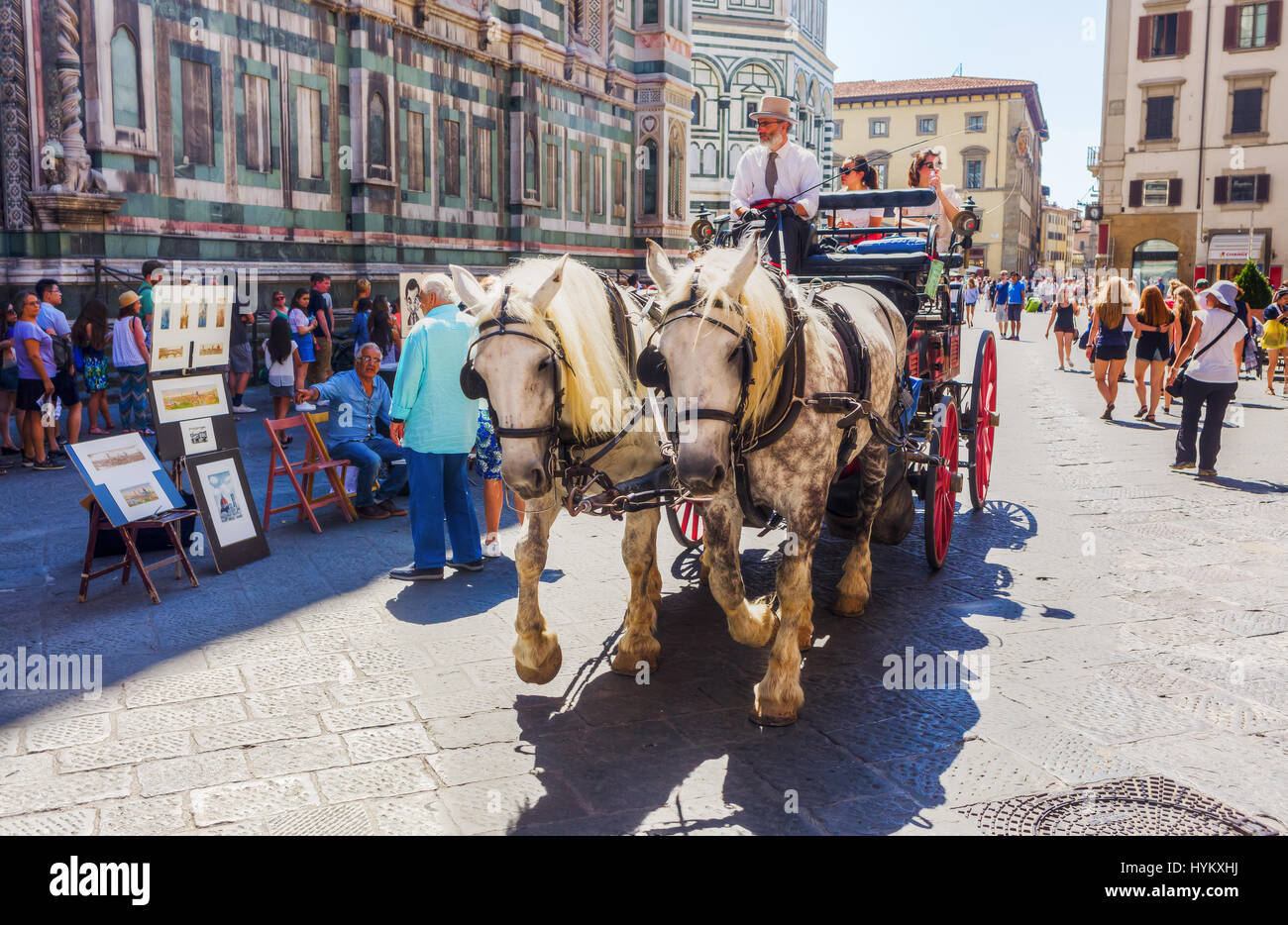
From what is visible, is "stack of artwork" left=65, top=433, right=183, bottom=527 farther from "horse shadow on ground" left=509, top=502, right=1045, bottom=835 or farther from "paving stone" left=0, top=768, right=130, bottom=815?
"horse shadow on ground" left=509, top=502, right=1045, bottom=835

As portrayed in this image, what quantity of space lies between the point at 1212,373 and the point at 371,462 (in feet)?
25.4

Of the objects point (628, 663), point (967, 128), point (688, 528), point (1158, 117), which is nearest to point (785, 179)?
point (688, 528)

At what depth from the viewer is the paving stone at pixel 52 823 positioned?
3639mm

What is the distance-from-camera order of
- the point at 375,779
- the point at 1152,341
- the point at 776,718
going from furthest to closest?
the point at 1152,341 → the point at 776,718 → the point at 375,779

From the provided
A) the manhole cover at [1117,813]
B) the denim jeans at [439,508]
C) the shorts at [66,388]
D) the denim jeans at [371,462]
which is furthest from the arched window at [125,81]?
the manhole cover at [1117,813]

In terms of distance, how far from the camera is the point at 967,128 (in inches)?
2798

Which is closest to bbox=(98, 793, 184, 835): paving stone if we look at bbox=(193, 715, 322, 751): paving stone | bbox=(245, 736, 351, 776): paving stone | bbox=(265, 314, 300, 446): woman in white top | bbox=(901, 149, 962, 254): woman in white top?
bbox=(245, 736, 351, 776): paving stone

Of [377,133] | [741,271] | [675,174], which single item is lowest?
[741,271]

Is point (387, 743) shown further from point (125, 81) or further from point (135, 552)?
point (125, 81)

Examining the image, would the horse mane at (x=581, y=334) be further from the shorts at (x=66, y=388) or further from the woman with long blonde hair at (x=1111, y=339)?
the woman with long blonde hair at (x=1111, y=339)

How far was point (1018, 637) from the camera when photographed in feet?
18.3

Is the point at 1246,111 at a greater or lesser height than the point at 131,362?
greater

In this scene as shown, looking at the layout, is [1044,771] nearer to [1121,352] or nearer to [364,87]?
[1121,352]
